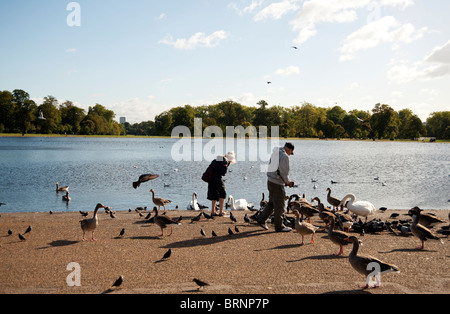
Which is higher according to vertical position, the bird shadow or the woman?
the woman

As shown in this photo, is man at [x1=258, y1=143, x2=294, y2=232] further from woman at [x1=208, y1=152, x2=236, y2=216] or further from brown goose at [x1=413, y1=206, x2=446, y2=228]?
brown goose at [x1=413, y1=206, x2=446, y2=228]

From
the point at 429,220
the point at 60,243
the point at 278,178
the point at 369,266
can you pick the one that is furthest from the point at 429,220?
the point at 60,243

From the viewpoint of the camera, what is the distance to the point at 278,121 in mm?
170375

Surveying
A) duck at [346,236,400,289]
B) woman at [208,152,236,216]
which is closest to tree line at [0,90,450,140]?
woman at [208,152,236,216]

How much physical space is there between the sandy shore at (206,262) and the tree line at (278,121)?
13438cm

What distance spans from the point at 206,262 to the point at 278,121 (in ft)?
543

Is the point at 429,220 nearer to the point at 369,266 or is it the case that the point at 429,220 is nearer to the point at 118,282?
the point at 369,266

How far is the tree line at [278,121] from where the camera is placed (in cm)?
14862

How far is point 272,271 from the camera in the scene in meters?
7.57

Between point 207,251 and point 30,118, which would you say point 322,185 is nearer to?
point 207,251

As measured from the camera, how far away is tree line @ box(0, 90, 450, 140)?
488 ft

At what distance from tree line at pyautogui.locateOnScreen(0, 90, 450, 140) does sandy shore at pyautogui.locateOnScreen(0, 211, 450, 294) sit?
134384 mm
